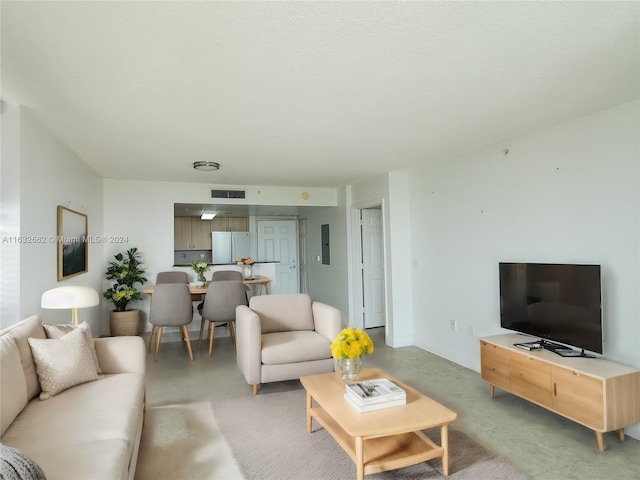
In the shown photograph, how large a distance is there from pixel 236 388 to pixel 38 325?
1.73 metres

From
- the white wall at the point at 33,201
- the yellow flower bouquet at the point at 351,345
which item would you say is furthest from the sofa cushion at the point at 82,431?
the yellow flower bouquet at the point at 351,345

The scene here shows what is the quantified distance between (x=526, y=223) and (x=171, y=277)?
454 cm

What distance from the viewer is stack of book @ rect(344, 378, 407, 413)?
224 cm

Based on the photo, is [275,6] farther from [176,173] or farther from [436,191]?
[176,173]

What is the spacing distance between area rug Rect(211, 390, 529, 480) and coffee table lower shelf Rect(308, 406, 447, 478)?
15 centimetres

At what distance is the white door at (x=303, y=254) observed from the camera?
28.1 ft

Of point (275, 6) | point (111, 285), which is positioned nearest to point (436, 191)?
point (275, 6)

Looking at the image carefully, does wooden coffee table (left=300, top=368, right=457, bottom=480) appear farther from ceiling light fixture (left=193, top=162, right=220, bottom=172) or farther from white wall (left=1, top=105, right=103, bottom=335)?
ceiling light fixture (left=193, top=162, right=220, bottom=172)

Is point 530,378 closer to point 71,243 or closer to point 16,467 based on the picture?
point 16,467

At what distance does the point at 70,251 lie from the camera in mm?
3902

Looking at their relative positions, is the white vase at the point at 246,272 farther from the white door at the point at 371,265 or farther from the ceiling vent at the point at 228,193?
the white door at the point at 371,265

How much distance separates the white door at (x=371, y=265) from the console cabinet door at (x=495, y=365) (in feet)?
9.26

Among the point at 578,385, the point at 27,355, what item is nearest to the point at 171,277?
the point at 27,355

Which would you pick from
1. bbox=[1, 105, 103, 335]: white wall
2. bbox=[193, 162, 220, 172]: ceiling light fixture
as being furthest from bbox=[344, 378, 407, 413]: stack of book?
bbox=[193, 162, 220, 172]: ceiling light fixture
